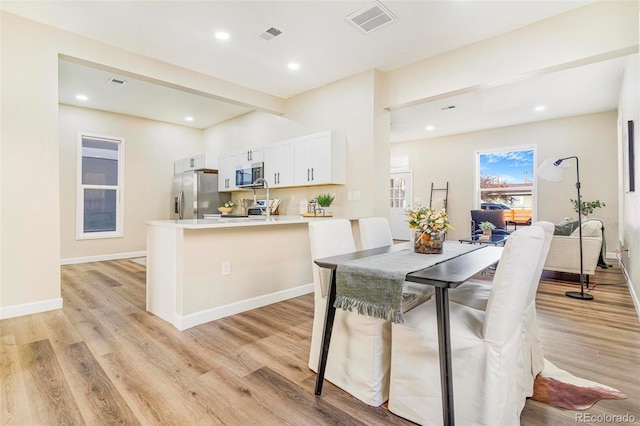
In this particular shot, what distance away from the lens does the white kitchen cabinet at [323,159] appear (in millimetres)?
4398

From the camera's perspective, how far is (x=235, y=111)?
6.25 metres

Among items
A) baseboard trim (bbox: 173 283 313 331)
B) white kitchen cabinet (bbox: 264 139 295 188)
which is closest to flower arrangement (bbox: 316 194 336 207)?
white kitchen cabinet (bbox: 264 139 295 188)

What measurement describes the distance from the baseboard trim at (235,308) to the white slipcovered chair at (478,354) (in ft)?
6.25

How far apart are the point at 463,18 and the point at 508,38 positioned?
621mm

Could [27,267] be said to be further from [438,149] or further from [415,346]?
[438,149]

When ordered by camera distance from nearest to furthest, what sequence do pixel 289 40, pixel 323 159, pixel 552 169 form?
pixel 289 40
pixel 552 169
pixel 323 159

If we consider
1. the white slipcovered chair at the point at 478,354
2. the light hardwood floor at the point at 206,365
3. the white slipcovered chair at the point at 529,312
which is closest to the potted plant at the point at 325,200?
the light hardwood floor at the point at 206,365

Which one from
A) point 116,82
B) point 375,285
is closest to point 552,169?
point 375,285

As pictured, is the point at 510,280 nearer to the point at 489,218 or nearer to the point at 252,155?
the point at 252,155

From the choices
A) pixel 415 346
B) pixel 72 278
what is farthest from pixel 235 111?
pixel 415 346

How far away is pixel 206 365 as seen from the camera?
2160 millimetres

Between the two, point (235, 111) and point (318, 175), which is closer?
point (318, 175)

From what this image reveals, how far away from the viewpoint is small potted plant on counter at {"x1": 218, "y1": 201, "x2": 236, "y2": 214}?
19.4ft

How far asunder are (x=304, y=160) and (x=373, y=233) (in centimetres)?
238
